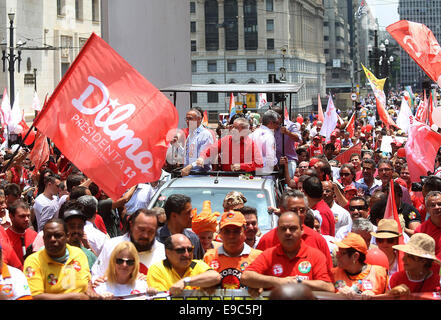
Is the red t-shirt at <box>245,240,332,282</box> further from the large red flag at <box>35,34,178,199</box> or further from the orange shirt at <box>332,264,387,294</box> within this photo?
the large red flag at <box>35,34,178,199</box>

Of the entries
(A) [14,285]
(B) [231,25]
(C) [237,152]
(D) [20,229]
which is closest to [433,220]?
(C) [237,152]

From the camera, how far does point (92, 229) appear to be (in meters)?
7.94

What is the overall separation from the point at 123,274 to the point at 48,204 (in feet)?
13.8

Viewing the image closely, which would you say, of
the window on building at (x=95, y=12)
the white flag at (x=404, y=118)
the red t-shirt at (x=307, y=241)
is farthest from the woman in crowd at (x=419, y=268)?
the window on building at (x=95, y=12)

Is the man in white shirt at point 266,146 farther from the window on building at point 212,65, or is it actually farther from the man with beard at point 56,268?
the window on building at point 212,65

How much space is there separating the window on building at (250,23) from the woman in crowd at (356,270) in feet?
317

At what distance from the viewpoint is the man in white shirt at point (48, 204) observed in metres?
9.53

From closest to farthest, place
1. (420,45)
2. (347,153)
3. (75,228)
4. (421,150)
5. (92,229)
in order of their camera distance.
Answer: (75,228) → (92,229) → (421,150) → (420,45) → (347,153)

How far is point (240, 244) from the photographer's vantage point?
20.8ft

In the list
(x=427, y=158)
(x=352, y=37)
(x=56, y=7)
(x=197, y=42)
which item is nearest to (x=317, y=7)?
(x=197, y=42)

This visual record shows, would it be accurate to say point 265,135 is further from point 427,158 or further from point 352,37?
point 352,37

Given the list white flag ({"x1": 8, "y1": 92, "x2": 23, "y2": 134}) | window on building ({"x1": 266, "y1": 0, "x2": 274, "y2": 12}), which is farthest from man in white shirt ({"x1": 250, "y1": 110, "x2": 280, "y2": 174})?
window on building ({"x1": 266, "y1": 0, "x2": 274, "y2": 12})

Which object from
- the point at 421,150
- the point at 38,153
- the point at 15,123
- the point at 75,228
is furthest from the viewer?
the point at 15,123

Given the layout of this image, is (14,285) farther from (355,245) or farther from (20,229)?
(355,245)
